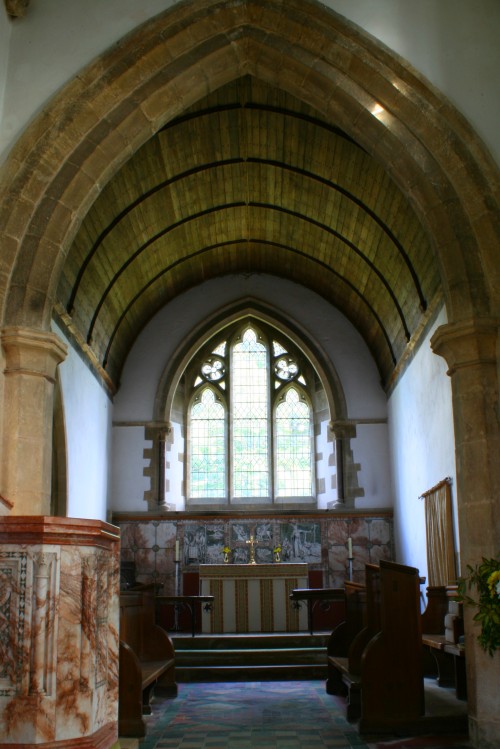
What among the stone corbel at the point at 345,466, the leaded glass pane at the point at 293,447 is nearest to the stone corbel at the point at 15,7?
the stone corbel at the point at 345,466

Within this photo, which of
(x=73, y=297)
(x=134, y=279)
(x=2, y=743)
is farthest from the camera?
(x=134, y=279)

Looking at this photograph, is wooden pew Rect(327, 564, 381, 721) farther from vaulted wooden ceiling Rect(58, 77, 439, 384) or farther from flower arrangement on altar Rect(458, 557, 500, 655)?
vaulted wooden ceiling Rect(58, 77, 439, 384)

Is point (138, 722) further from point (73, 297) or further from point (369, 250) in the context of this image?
point (369, 250)

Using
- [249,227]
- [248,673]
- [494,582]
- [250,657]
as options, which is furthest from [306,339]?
[494,582]

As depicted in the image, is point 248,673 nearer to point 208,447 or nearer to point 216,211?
point 208,447

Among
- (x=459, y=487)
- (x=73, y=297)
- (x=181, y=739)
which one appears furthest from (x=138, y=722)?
(x=73, y=297)

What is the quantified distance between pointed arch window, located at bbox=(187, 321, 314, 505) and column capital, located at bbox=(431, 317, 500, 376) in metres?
7.39

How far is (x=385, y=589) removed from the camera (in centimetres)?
637

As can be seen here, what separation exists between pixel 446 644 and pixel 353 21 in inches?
207

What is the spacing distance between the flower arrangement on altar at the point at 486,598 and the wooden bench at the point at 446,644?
0.74 metres

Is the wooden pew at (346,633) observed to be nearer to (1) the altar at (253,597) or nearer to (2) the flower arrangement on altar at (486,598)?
(2) the flower arrangement on altar at (486,598)

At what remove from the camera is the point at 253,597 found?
36.1ft

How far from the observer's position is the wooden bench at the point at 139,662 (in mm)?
6270

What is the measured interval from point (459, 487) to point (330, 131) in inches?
183
